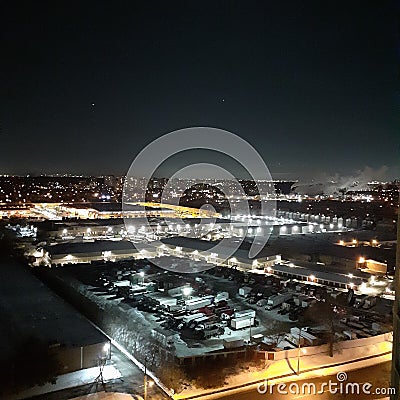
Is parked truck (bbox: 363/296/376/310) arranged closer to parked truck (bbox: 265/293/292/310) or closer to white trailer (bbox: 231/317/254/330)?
parked truck (bbox: 265/293/292/310)

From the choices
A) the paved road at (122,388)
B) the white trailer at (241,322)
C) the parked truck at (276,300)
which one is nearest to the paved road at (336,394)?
the paved road at (122,388)

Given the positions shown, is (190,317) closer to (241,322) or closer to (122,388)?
(241,322)

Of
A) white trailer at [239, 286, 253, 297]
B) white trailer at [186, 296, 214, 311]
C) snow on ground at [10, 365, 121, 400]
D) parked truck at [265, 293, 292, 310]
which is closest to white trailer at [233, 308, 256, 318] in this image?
parked truck at [265, 293, 292, 310]

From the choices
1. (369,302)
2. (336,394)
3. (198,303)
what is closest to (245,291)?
(198,303)

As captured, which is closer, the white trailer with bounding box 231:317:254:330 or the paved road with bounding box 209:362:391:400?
the paved road with bounding box 209:362:391:400

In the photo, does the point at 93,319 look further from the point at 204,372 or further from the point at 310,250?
the point at 310,250

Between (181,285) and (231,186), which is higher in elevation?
(231,186)

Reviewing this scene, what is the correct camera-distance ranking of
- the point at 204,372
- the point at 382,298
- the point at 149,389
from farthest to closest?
1. the point at 382,298
2. the point at 204,372
3. the point at 149,389

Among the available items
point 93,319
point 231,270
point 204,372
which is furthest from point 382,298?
Result: point 93,319

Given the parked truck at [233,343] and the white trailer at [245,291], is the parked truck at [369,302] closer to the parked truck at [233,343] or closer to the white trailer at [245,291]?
the white trailer at [245,291]
